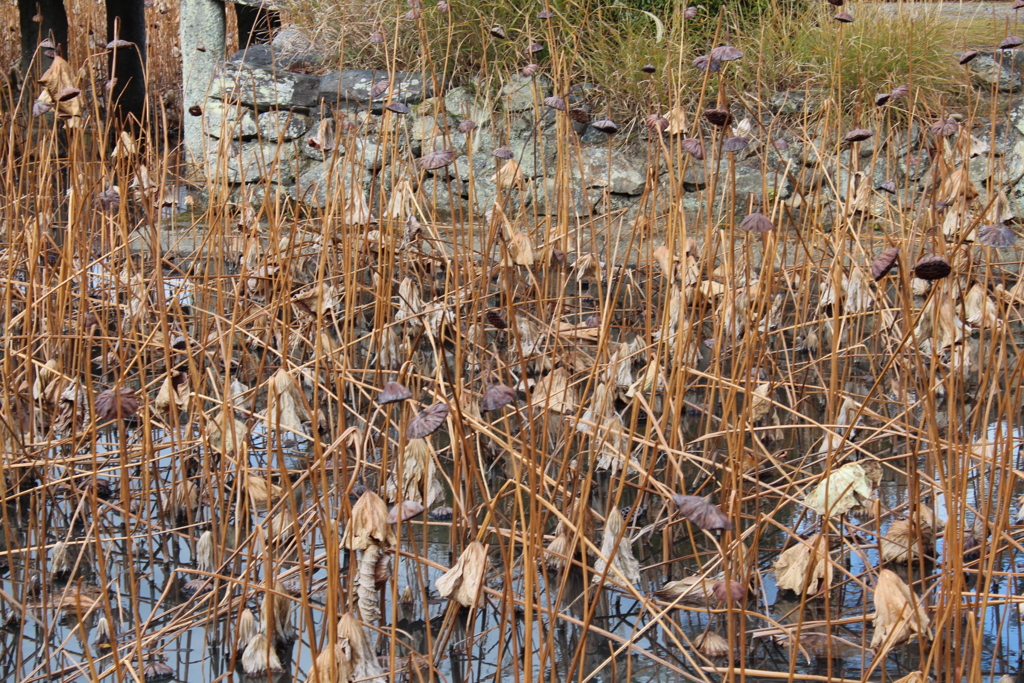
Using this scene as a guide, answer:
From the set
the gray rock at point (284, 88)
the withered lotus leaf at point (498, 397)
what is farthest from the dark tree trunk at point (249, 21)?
the withered lotus leaf at point (498, 397)

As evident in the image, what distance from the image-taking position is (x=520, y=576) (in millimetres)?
1233

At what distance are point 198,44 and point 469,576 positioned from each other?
3.82 metres

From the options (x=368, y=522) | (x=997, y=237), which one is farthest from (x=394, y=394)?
(x=997, y=237)

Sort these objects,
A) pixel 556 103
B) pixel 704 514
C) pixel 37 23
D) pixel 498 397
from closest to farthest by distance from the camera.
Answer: pixel 704 514 < pixel 498 397 < pixel 556 103 < pixel 37 23

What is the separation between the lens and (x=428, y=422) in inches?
32.9

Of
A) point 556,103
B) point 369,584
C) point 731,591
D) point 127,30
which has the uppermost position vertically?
point 127,30

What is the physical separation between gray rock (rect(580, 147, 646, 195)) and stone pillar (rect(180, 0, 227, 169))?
1717 millimetres

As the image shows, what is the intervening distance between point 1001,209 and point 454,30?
2312 millimetres

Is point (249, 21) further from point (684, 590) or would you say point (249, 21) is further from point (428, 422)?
point (428, 422)

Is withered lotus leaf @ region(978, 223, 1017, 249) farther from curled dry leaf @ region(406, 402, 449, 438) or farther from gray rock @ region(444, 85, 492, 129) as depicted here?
gray rock @ region(444, 85, 492, 129)

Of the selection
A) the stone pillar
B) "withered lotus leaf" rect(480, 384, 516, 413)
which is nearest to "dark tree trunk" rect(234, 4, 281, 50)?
the stone pillar

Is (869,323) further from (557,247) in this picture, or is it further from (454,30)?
(454,30)

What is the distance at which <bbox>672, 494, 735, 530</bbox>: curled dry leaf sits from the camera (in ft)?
2.24

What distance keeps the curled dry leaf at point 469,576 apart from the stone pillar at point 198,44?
3589 millimetres
